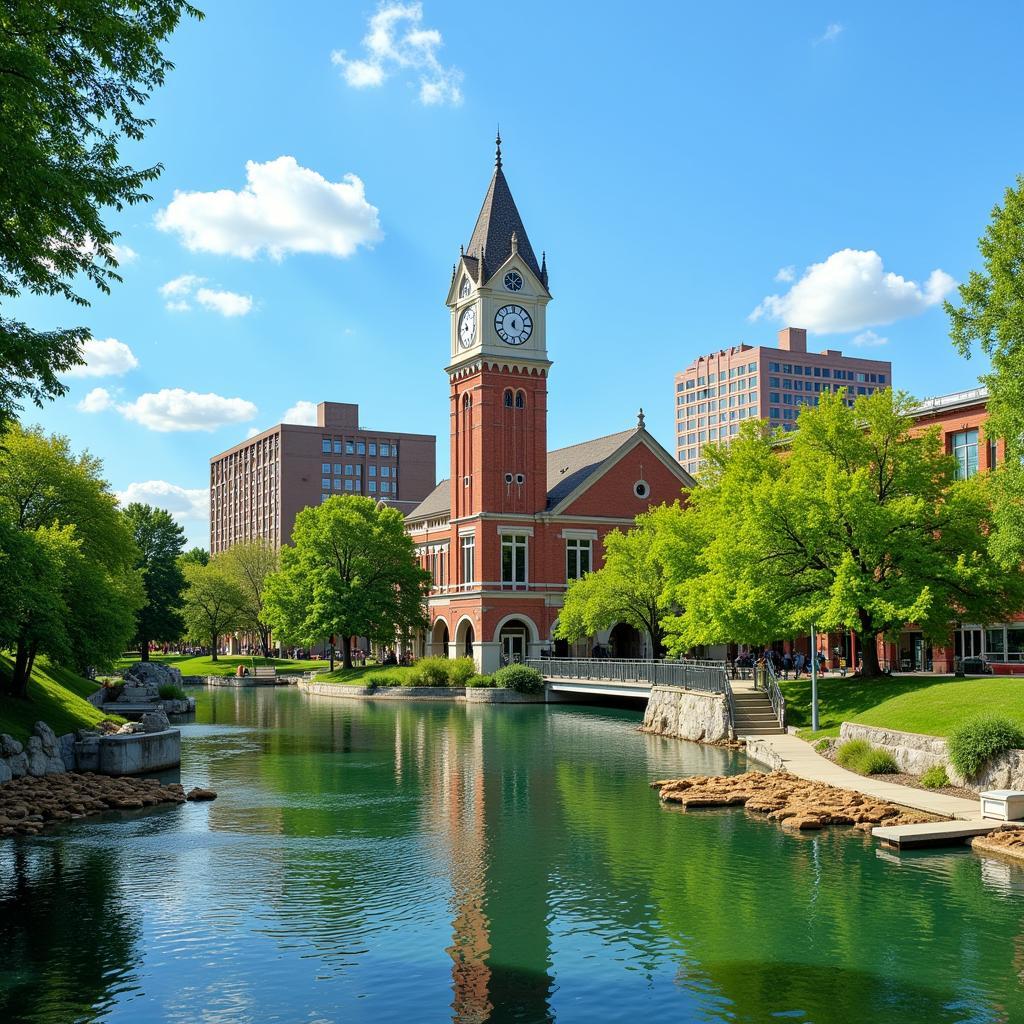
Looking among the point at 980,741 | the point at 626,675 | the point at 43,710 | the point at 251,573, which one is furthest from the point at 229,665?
the point at 980,741

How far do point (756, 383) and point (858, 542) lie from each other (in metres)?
132

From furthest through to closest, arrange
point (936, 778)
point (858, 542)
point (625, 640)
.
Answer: point (625, 640) < point (858, 542) < point (936, 778)

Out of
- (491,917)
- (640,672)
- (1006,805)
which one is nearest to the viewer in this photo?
(491,917)

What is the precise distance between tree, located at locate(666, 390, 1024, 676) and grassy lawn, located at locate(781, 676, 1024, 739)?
212 cm

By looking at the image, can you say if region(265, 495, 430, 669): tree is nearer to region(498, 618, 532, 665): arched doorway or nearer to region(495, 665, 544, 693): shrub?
region(498, 618, 532, 665): arched doorway

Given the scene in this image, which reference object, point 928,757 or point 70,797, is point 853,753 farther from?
point 70,797

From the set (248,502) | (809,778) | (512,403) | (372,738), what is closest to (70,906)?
(809,778)

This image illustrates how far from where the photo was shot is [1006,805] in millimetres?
21266

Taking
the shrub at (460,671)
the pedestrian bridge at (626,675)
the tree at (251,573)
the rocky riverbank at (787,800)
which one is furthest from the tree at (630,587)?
the tree at (251,573)

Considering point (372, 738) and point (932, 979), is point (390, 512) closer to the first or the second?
point (372, 738)

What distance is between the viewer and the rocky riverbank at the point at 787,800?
22.9 meters

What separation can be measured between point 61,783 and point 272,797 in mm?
5367

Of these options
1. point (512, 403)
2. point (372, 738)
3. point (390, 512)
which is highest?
point (512, 403)

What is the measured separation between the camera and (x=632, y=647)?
249 ft
